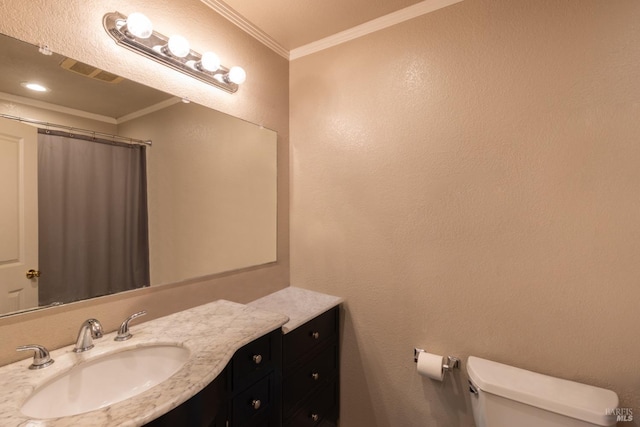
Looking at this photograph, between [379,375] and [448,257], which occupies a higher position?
[448,257]

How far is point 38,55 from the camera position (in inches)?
36.8

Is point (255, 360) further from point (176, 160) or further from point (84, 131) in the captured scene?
point (84, 131)

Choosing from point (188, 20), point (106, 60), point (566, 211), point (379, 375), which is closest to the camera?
point (106, 60)

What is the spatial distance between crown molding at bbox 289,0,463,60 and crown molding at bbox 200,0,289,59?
117mm

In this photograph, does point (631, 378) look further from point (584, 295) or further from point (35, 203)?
point (35, 203)

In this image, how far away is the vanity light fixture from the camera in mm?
1058

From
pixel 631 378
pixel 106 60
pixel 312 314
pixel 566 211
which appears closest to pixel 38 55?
pixel 106 60

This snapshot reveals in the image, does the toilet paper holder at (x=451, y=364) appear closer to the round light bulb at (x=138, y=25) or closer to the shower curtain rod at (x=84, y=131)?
the shower curtain rod at (x=84, y=131)

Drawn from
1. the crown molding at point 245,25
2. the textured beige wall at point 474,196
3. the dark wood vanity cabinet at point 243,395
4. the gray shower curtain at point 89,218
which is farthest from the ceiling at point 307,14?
the dark wood vanity cabinet at point 243,395

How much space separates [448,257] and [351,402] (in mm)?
1049

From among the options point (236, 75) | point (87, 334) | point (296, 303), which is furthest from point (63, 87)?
point (296, 303)

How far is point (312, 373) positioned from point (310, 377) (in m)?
0.02

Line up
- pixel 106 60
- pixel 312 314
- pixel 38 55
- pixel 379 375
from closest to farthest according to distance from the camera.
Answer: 1. pixel 38 55
2. pixel 106 60
3. pixel 312 314
4. pixel 379 375

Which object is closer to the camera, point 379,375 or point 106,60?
point 106,60
